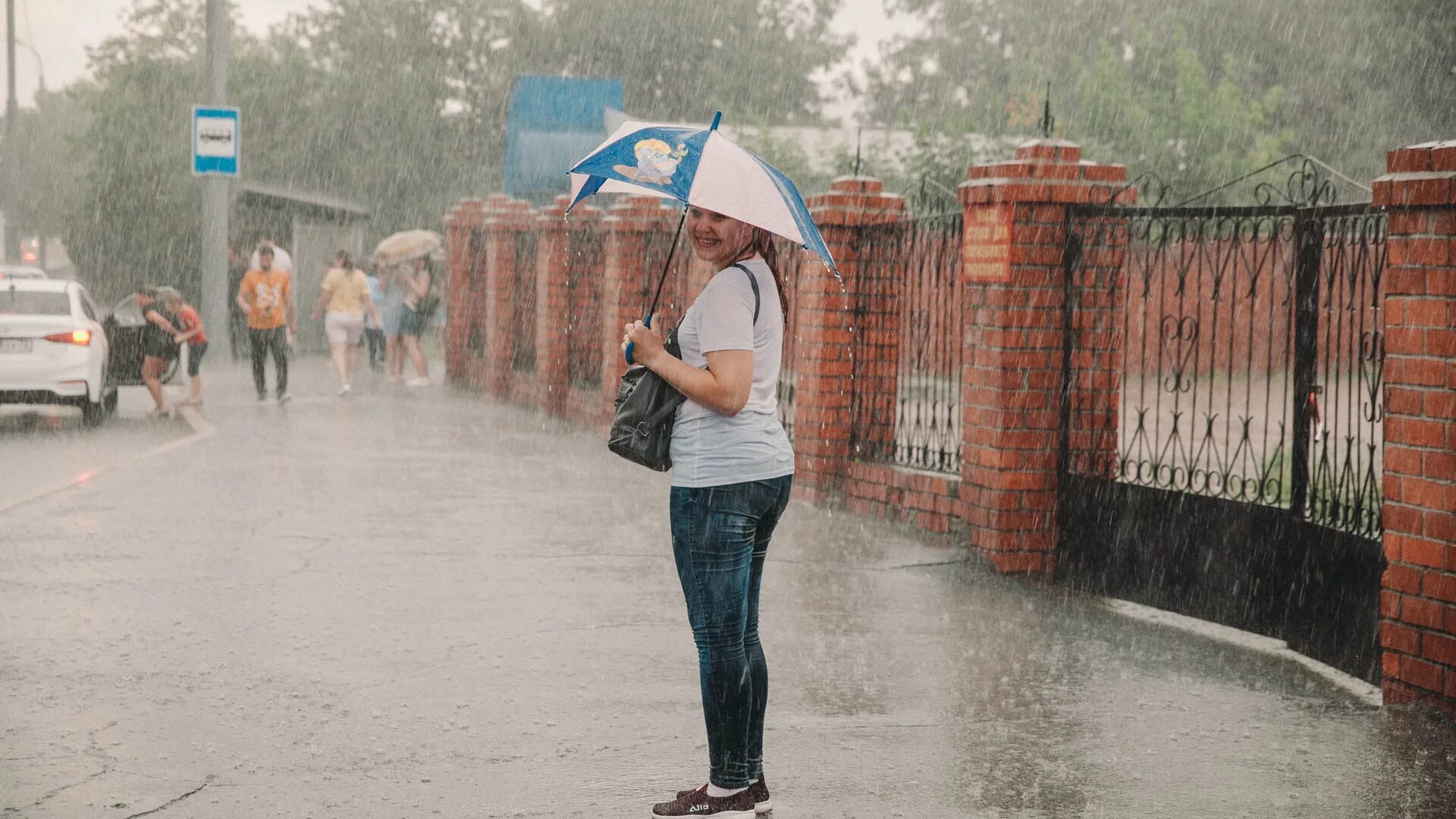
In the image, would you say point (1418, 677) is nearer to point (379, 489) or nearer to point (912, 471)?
point (912, 471)

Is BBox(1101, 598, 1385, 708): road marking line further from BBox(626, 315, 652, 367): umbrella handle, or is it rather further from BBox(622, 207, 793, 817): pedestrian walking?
BBox(626, 315, 652, 367): umbrella handle

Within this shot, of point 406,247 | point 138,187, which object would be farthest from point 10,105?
point 406,247

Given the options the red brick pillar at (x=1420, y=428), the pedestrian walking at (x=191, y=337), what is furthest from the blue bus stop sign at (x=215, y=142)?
the red brick pillar at (x=1420, y=428)

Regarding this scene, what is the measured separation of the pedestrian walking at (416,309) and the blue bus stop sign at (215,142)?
108 inches

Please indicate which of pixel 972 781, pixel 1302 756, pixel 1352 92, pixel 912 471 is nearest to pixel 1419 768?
pixel 1302 756

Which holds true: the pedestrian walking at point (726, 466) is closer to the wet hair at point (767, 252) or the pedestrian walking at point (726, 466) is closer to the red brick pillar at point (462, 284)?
the wet hair at point (767, 252)

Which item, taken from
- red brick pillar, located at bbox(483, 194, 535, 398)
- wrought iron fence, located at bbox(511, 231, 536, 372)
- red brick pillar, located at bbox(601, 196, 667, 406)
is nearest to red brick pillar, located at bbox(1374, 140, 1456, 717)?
Result: red brick pillar, located at bbox(601, 196, 667, 406)

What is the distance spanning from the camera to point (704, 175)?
4531 millimetres

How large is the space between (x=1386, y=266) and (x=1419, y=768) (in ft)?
6.28

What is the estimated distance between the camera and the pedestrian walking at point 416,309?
2291 centimetres

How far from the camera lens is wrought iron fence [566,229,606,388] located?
752 inches

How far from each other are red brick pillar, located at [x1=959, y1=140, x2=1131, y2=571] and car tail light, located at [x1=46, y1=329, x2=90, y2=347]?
10.5 metres

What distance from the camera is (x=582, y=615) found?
7805 mm

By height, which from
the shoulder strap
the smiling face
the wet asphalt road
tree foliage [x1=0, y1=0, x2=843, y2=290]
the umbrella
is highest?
tree foliage [x1=0, y1=0, x2=843, y2=290]
